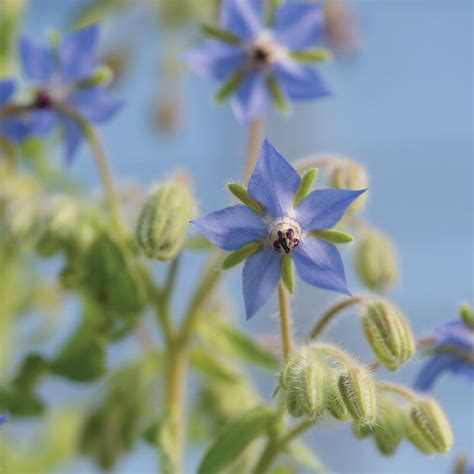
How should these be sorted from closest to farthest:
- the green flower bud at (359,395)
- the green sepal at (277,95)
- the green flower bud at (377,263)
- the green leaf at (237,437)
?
the green flower bud at (359,395)
the green leaf at (237,437)
the green flower bud at (377,263)
the green sepal at (277,95)

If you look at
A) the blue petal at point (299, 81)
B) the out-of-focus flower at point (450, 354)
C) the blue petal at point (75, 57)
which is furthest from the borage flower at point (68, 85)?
the out-of-focus flower at point (450, 354)

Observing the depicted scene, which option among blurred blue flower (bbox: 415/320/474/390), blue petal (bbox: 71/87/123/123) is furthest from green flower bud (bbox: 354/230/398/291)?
blue petal (bbox: 71/87/123/123)

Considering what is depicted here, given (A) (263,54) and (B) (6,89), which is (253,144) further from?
(B) (6,89)

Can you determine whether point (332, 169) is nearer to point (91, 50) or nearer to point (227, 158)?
point (91, 50)

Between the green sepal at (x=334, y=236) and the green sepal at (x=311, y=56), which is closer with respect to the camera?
the green sepal at (x=334, y=236)

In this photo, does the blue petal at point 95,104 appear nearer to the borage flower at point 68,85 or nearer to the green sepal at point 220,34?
the borage flower at point 68,85

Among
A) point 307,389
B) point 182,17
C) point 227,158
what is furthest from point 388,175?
point 307,389

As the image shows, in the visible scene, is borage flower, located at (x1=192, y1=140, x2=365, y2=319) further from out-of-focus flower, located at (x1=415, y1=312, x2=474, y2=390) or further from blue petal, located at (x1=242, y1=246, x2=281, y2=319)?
out-of-focus flower, located at (x1=415, y1=312, x2=474, y2=390)
